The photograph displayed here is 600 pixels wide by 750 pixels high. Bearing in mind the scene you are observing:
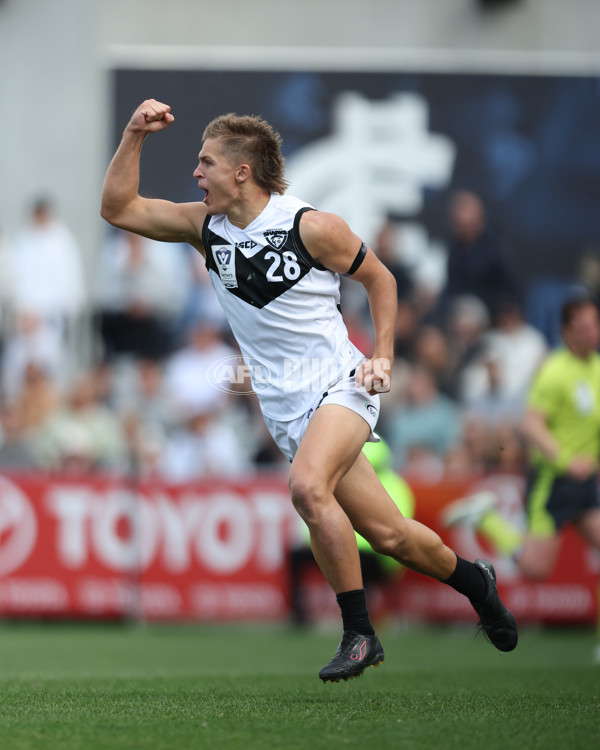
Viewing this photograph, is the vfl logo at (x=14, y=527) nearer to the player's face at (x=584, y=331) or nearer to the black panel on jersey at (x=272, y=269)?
the player's face at (x=584, y=331)

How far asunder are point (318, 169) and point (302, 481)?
12008mm

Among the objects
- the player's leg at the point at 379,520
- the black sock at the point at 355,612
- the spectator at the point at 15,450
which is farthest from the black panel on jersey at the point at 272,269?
the spectator at the point at 15,450

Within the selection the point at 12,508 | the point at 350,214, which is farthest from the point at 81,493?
the point at 350,214

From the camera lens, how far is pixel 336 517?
5.07 metres

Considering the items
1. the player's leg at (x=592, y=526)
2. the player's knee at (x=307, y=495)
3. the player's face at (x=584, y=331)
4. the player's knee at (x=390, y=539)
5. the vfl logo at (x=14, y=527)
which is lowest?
the vfl logo at (x=14, y=527)

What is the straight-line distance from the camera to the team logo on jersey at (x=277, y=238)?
5254mm

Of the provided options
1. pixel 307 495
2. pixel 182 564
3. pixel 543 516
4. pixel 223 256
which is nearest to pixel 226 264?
pixel 223 256

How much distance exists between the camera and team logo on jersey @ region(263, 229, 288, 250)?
5.25 metres

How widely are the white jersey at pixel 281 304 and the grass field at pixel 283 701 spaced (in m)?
1.28

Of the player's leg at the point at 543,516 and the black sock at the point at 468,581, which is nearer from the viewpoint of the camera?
the black sock at the point at 468,581

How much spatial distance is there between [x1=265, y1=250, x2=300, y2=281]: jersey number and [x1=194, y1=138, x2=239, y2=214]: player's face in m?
0.31

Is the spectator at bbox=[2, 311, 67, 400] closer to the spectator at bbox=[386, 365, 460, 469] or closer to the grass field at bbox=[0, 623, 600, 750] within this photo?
the spectator at bbox=[386, 365, 460, 469]

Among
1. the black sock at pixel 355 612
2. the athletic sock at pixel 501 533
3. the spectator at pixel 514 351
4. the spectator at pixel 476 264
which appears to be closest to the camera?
the black sock at pixel 355 612

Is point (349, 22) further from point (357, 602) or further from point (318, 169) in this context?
point (357, 602)
